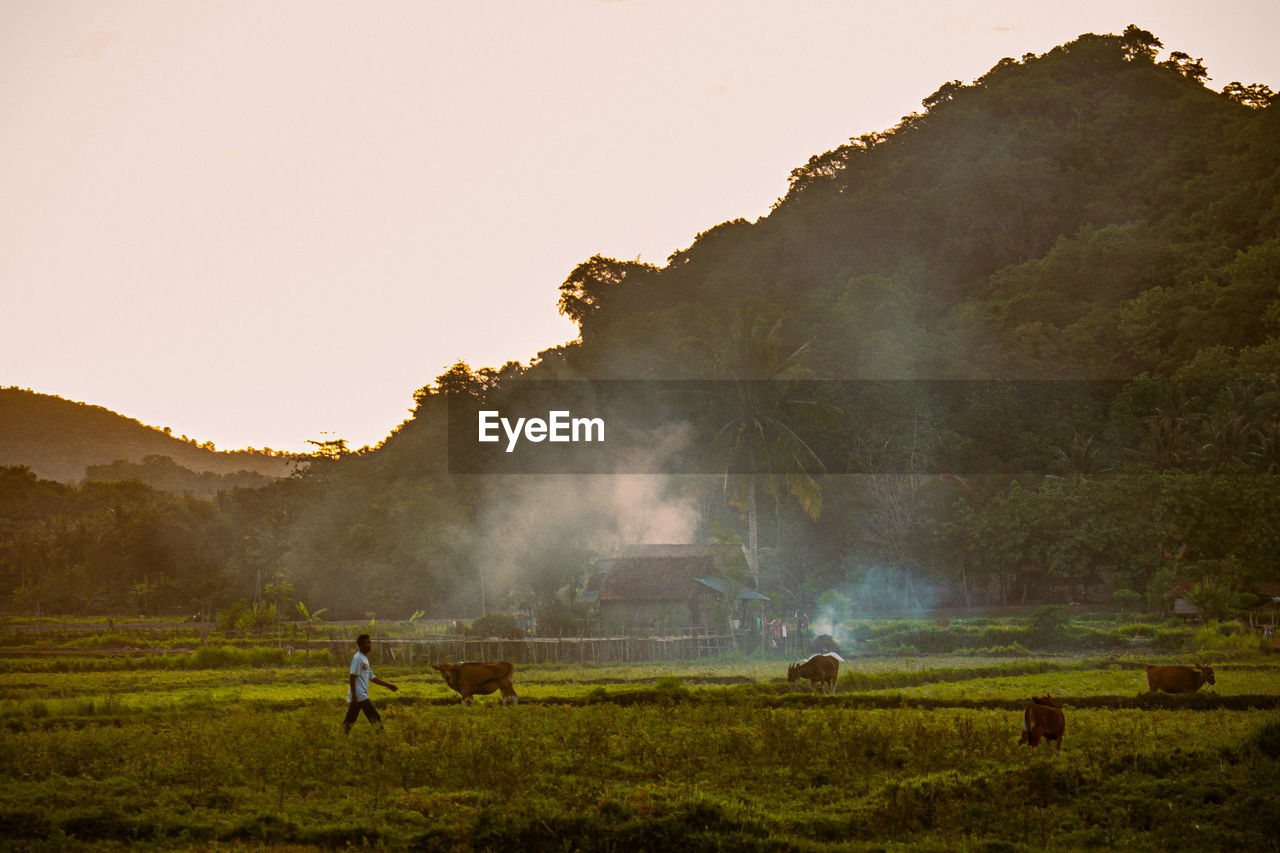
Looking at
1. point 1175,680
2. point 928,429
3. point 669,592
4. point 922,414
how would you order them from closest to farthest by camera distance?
point 1175,680 < point 669,592 < point 928,429 < point 922,414

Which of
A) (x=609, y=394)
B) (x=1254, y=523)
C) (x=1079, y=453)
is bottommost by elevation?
(x=1254, y=523)

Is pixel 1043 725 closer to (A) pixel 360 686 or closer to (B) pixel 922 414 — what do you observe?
(A) pixel 360 686

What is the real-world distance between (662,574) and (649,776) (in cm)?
3335

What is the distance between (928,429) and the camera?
2564 inches

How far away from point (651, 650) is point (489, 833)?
24805 millimetres

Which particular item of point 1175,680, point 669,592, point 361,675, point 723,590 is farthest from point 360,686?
point 669,592

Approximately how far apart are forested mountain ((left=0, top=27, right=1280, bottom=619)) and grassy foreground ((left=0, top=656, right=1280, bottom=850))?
28169 millimetres

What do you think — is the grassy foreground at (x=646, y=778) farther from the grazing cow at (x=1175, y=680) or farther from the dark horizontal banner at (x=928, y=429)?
the dark horizontal banner at (x=928, y=429)

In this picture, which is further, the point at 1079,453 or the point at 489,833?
the point at 1079,453

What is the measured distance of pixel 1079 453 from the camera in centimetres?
6328

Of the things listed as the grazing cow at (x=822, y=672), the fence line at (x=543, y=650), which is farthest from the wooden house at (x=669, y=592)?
the grazing cow at (x=822, y=672)

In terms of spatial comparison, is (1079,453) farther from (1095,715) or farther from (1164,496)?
(1095,715)

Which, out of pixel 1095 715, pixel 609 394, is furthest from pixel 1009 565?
pixel 1095 715

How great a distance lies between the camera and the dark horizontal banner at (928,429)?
61094 millimetres
